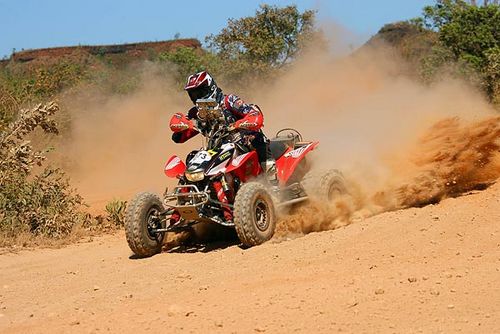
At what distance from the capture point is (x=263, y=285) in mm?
6312

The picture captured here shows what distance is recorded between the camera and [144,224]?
8703 mm

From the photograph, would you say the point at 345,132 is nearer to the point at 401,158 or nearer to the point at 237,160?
the point at 401,158

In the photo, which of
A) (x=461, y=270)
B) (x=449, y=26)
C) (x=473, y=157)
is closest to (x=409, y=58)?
(x=449, y=26)

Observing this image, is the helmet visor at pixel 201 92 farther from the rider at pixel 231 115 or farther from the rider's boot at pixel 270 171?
the rider's boot at pixel 270 171

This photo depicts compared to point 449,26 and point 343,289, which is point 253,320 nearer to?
point 343,289

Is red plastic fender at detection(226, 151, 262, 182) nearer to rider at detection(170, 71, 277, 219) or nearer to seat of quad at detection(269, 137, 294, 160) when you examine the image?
rider at detection(170, 71, 277, 219)

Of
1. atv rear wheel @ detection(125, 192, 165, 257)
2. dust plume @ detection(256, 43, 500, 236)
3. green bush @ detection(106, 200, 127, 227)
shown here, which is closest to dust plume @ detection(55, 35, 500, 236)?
dust plume @ detection(256, 43, 500, 236)

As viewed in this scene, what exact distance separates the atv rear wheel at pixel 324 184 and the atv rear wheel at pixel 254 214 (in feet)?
2.79

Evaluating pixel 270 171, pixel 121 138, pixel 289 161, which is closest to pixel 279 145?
pixel 289 161

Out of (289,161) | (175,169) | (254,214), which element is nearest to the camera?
(254,214)

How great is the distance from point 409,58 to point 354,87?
5.42 meters

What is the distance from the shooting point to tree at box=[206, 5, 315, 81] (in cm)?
2350

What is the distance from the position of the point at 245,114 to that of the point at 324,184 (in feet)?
4.48

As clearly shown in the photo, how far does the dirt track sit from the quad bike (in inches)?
11.8
